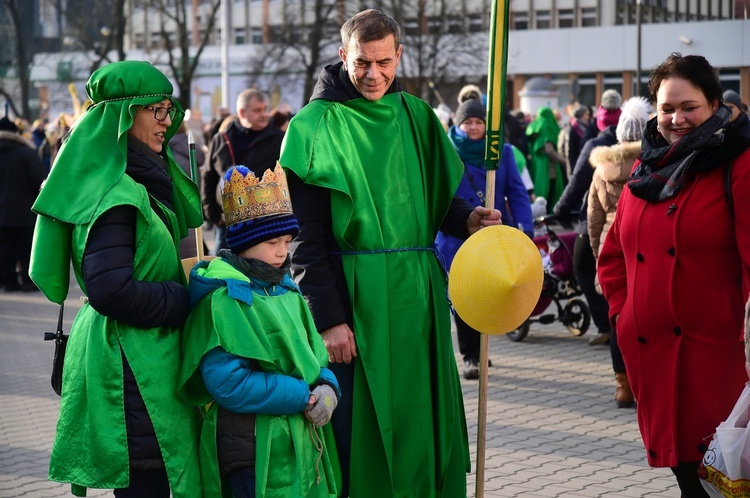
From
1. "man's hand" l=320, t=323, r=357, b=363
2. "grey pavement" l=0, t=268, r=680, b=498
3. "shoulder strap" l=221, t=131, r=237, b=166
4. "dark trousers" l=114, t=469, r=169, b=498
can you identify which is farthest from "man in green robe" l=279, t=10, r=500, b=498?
"shoulder strap" l=221, t=131, r=237, b=166

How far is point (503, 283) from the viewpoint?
4094 mm

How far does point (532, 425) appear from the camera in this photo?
715 cm

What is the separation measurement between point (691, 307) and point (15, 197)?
36.4ft

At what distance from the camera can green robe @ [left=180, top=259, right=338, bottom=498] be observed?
11.4ft

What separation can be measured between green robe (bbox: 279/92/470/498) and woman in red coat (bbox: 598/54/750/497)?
77 cm

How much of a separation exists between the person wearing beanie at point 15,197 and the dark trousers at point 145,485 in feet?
34.8

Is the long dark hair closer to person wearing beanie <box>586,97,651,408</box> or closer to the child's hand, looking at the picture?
the child's hand

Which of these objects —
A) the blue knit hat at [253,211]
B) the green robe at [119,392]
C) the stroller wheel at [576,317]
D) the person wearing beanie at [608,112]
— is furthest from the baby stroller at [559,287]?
the green robe at [119,392]

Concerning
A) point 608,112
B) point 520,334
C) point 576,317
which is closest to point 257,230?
point 520,334

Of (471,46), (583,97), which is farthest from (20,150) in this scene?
(583,97)

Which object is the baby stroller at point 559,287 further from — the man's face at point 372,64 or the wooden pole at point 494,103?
the man's face at point 372,64

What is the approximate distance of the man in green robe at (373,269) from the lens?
4.25 meters

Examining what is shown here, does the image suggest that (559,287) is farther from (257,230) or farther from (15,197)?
(257,230)

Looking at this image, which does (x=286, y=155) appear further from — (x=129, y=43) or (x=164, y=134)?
(x=129, y=43)
